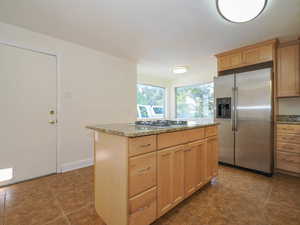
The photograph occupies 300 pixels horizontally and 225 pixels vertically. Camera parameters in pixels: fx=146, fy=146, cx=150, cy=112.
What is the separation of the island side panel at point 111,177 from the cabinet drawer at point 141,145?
0.16 ft

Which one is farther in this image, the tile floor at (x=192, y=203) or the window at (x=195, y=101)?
the window at (x=195, y=101)

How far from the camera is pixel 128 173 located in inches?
44.6

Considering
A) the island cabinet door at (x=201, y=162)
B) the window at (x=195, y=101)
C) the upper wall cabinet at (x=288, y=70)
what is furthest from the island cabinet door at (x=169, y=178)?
the window at (x=195, y=101)

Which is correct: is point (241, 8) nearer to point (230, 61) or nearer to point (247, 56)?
point (247, 56)

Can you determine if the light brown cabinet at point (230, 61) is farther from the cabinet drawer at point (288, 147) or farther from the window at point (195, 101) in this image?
the cabinet drawer at point (288, 147)

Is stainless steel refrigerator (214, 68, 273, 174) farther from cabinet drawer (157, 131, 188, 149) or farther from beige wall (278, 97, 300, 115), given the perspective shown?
cabinet drawer (157, 131, 188, 149)

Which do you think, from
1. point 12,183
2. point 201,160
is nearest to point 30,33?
point 12,183

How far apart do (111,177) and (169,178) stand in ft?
1.87

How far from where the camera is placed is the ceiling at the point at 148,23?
5.90ft

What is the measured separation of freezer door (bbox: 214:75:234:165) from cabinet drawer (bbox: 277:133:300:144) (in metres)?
0.76

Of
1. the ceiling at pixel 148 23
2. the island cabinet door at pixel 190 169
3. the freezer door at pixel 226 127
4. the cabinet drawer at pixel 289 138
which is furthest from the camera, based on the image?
the freezer door at pixel 226 127

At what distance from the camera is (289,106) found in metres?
2.99

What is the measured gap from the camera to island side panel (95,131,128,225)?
3.77 feet

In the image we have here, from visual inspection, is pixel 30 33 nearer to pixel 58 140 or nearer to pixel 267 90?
pixel 58 140
